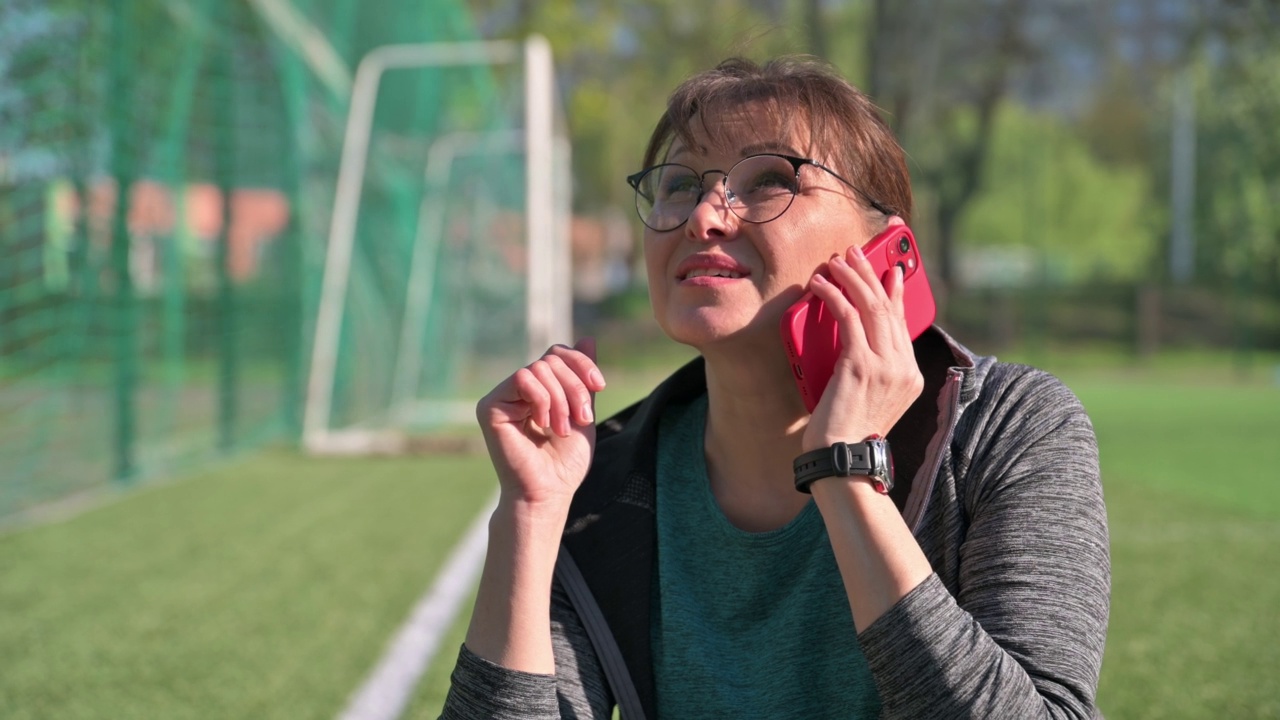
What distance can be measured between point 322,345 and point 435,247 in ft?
19.2

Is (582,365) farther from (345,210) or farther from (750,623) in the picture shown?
(345,210)

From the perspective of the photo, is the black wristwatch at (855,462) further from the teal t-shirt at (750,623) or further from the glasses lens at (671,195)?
the glasses lens at (671,195)

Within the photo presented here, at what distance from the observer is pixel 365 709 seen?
3.44 metres

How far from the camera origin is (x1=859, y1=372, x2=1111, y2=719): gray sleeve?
1488mm

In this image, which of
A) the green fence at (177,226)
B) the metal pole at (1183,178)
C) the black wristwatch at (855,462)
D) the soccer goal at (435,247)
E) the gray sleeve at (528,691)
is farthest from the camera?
the metal pole at (1183,178)

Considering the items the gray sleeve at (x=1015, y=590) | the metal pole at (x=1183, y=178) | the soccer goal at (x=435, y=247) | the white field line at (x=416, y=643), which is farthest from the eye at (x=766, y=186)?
the metal pole at (x=1183, y=178)

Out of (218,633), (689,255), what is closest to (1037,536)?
(689,255)

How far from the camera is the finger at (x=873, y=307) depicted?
1653 millimetres

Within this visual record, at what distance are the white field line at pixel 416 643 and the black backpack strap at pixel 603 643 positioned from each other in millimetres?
791

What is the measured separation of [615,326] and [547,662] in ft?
92.6

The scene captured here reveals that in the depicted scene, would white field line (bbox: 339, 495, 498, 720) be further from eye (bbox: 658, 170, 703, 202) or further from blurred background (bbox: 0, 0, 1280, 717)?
eye (bbox: 658, 170, 703, 202)

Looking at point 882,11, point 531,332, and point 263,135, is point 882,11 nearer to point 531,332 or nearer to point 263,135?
point 531,332

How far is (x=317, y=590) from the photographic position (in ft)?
16.6

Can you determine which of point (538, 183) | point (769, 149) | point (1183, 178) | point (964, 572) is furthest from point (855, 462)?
point (1183, 178)
